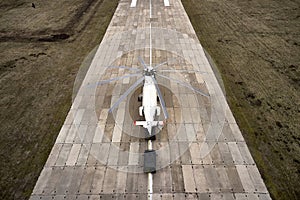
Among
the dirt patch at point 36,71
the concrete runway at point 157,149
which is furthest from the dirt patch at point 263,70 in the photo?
the dirt patch at point 36,71

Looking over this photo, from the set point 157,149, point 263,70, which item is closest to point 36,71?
point 157,149

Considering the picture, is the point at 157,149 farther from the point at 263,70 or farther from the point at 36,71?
the point at 36,71

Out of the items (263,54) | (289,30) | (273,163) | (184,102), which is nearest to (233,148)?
(273,163)

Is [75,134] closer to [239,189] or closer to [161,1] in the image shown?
[239,189]

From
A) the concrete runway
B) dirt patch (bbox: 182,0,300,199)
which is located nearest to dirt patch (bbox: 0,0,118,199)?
the concrete runway

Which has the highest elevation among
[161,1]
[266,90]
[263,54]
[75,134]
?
[161,1]

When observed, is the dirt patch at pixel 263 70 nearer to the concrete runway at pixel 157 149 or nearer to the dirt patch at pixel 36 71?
the concrete runway at pixel 157 149
